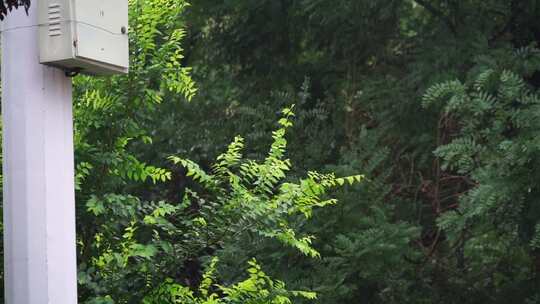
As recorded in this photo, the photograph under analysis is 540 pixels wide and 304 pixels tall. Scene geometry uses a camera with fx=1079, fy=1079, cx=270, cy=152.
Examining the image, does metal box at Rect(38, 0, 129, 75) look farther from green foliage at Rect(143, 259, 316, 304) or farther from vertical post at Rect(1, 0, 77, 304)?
green foliage at Rect(143, 259, 316, 304)

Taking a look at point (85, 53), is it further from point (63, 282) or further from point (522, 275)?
point (522, 275)

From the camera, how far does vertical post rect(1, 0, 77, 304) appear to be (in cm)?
436

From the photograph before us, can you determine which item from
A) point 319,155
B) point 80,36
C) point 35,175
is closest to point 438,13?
point 319,155

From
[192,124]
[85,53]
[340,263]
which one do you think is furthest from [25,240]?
[192,124]

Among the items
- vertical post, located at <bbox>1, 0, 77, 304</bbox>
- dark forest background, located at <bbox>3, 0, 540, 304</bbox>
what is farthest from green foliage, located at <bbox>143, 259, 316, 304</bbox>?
vertical post, located at <bbox>1, 0, 77, 304</bbox>

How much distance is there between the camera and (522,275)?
1084 cm

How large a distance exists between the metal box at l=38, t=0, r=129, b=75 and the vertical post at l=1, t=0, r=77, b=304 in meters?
0.05

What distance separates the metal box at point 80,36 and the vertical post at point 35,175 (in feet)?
0.17

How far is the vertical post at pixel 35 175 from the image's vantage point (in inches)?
172

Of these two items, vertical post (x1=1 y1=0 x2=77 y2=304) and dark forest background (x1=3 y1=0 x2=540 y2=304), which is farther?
dark forest background (x1=3 y1=0 x2=540 y2=304)

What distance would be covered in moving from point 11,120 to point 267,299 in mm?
2078

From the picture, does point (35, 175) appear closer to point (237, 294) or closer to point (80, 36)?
point (80, 36)

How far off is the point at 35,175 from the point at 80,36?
648 mm

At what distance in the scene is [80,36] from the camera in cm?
462
